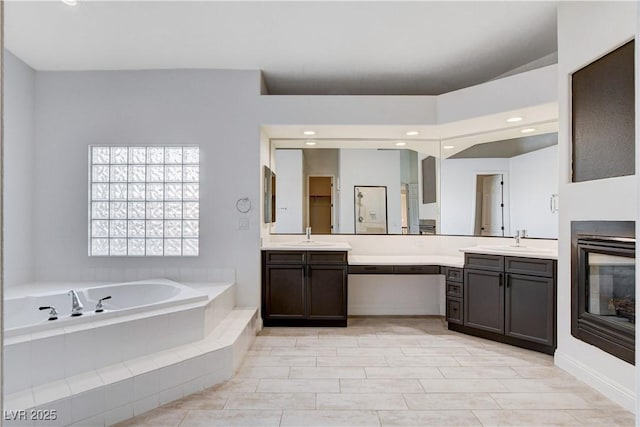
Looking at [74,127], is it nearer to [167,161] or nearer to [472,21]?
[167,161]

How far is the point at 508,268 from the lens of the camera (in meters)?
3.34

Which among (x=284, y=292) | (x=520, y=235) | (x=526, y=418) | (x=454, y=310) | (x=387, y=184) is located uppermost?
(x=387, y=184)

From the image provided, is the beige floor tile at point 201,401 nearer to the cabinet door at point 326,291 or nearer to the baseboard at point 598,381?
the cabinet door at point 326,291

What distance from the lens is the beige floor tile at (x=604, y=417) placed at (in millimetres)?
2131

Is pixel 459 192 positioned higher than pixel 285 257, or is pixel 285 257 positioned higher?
pixel 459 192

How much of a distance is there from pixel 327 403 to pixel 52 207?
3.44m

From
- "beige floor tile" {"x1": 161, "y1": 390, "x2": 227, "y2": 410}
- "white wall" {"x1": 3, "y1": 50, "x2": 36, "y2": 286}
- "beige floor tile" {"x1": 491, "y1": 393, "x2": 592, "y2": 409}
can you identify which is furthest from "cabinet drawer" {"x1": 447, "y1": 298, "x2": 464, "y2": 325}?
"white wall" {"x1": 3, "y1": 50, "x2": 36, "y2": 286}

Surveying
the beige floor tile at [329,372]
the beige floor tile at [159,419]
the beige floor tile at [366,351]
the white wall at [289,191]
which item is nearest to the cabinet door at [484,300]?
the beige floor tile at [366,351]

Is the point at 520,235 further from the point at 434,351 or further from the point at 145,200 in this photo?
the point at 145,200

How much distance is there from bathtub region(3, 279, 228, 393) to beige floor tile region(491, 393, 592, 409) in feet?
7.07

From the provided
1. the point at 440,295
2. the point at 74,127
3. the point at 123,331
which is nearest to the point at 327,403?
the point at 123,331

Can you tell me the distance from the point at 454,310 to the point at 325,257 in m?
1.41

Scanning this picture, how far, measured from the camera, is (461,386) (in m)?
2.60

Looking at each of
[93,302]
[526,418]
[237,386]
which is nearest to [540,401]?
[526,418]
